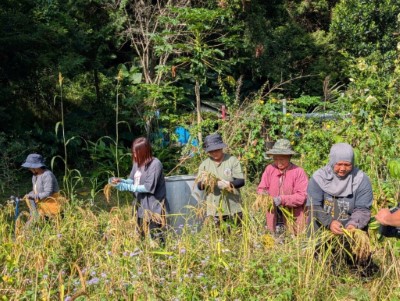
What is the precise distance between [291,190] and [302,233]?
77 centimetres

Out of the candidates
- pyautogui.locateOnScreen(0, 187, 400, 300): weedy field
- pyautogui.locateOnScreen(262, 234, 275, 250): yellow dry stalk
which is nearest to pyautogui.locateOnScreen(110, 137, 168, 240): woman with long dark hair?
pyautogui.locateOnScreen(0, 187, 400, 300): weedy field

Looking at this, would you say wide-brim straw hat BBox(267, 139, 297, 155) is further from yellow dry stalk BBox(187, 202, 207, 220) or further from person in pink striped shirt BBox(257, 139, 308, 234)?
yellow dry stalk BBox(187, 202, 207, 220)

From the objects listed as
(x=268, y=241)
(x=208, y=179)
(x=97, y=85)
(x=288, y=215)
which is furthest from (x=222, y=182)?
(x=97, y=85)

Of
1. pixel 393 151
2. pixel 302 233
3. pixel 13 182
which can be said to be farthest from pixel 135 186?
pixel 13 182

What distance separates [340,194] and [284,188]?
699mm

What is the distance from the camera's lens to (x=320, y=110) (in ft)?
25.2

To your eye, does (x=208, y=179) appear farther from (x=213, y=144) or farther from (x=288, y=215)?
(x=288, y=215)

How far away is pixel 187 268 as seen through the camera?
3113 mm

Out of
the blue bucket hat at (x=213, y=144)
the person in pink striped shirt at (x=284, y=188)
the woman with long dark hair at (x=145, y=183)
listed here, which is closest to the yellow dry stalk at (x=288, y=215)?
the person in pink striped shirt at (x=284, y=188)

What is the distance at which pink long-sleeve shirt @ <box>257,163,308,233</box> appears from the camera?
4.11 metres

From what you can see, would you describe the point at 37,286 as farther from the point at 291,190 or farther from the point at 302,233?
the point at 291,190

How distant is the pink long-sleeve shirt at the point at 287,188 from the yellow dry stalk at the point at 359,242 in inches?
24.7

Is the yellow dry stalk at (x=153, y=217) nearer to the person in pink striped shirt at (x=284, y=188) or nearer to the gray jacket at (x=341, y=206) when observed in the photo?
the person in pink striped shirt at (x=284, y=188)

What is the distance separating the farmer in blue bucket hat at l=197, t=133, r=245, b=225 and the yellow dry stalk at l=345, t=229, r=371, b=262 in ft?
3.24
